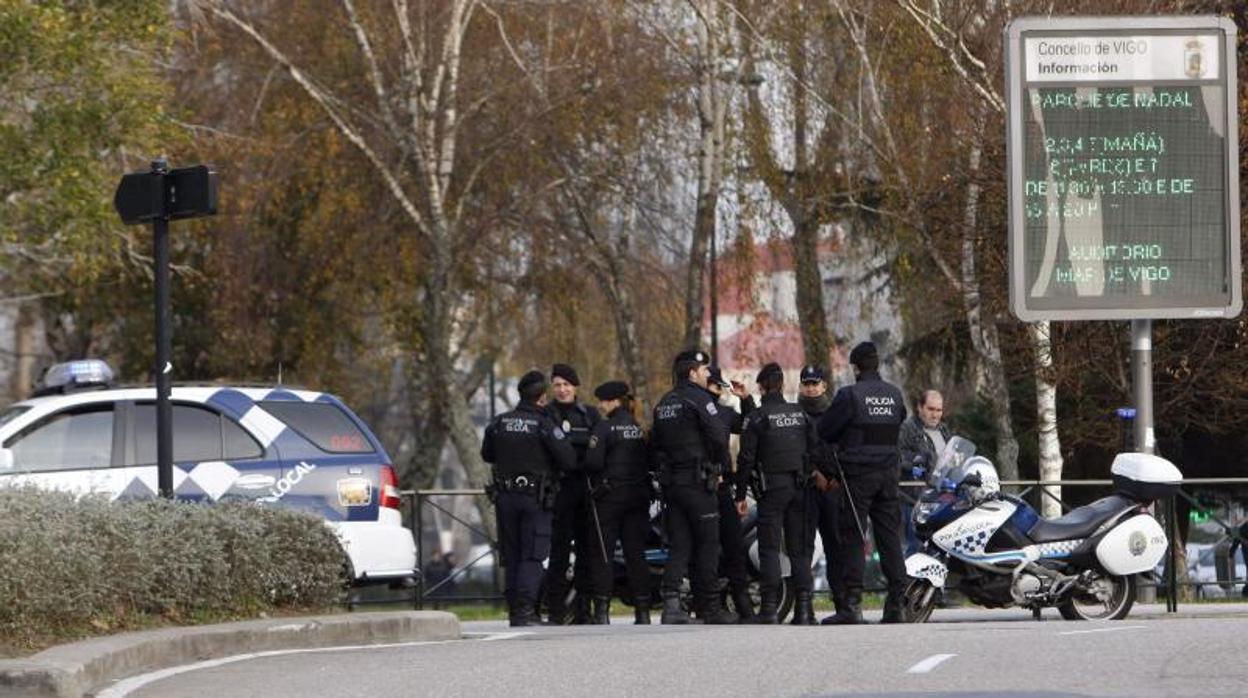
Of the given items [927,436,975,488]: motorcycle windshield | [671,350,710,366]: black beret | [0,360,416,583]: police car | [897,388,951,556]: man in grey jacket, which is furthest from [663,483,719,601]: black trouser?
[0,360,416,583]: police car

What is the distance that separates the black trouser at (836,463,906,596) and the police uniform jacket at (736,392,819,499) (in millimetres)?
368

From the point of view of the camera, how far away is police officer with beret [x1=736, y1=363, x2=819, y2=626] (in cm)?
1769

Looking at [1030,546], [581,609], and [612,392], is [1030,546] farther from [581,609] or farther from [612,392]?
[581,609]

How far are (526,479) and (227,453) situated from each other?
2.41 meters

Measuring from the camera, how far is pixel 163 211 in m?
16.4

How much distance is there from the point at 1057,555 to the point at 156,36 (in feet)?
43.7

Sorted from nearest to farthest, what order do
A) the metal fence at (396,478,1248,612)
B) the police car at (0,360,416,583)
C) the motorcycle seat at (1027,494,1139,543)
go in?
the motorcycle seat at (1027,494,1139,543) < the police car at (0,360,416,583) < the metal fence at (396,478,1248,612)

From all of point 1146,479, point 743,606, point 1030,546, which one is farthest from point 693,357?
point 1146,479

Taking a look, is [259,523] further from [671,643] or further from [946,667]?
[946,667]

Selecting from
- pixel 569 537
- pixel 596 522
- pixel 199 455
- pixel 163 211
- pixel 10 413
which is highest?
pixel 163 211

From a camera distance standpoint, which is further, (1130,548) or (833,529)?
(833,529)

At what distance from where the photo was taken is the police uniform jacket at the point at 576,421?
18.2m

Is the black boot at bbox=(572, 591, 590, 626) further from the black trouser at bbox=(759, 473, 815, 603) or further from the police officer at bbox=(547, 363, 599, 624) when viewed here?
the black trouser at bbox=(759, 473, 815, 603)

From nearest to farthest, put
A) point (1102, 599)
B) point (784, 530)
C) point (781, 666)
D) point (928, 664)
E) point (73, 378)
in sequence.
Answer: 1. point (928, 664)
2. point (781, 666)
3. point (1102, 599)
4. point (784, 530)
5. point (73, 378)
